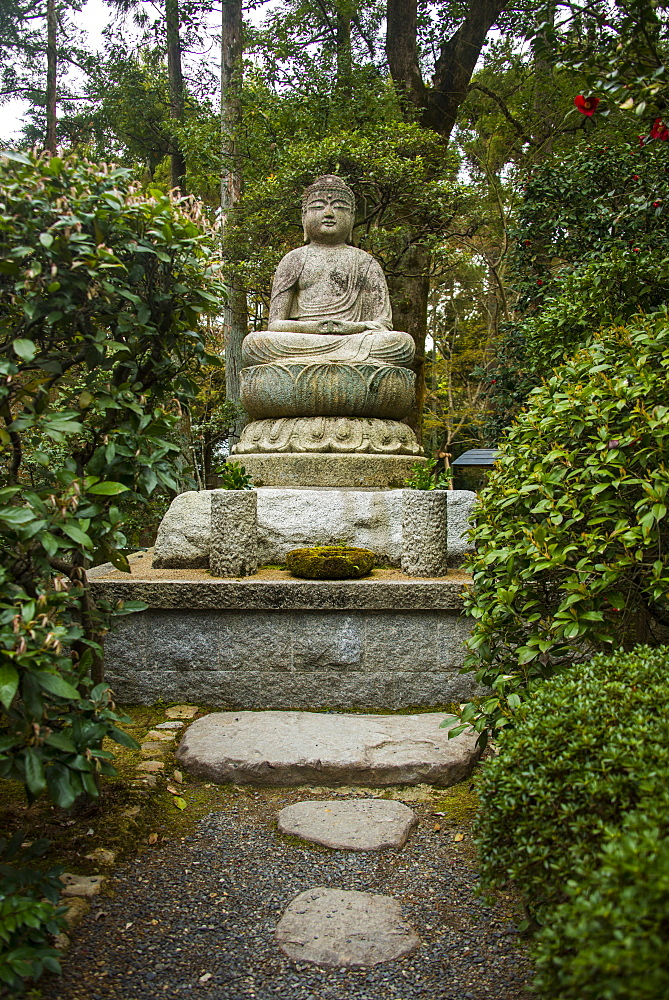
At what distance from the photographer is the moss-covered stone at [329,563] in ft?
12.9

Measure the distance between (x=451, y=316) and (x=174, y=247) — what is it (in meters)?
16.1

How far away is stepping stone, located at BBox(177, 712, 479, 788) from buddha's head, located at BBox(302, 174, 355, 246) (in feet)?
15.2

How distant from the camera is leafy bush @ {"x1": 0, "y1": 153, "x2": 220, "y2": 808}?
185 centimetres

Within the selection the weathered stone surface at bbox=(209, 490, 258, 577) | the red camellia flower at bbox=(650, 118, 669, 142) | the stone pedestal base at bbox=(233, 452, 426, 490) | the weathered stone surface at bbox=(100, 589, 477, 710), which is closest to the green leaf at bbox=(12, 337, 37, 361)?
the weathered stone surface at bbox=(100, 589, 477, 710)

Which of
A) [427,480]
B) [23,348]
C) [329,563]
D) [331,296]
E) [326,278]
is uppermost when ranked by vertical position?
A: [326,278]

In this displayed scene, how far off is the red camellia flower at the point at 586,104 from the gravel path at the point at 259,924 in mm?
2754

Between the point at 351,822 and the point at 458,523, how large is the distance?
2.35m

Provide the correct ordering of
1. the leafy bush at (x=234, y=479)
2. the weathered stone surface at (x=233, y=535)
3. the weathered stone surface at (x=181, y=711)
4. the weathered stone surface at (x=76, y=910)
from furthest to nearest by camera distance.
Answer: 1. the leafy bush at (x=234, y=479)
2. the weathered stone surface at (x=233, y=535)
3. the weathered stone surface at (x=181, y=711)
4. the weathered stone surface at (x=76, y=910)

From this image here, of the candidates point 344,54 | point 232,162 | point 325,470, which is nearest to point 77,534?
point 325,470

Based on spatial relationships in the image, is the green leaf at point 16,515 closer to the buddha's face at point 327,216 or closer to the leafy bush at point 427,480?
the leafy bush at point 427,480

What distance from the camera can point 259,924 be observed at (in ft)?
6.99

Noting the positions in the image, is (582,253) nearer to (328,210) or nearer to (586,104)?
(328,210)

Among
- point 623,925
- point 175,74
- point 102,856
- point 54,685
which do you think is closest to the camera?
point 623,925

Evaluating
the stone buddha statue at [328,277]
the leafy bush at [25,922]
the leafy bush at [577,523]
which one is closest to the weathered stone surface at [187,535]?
the stone buddha statue at [328,277]
